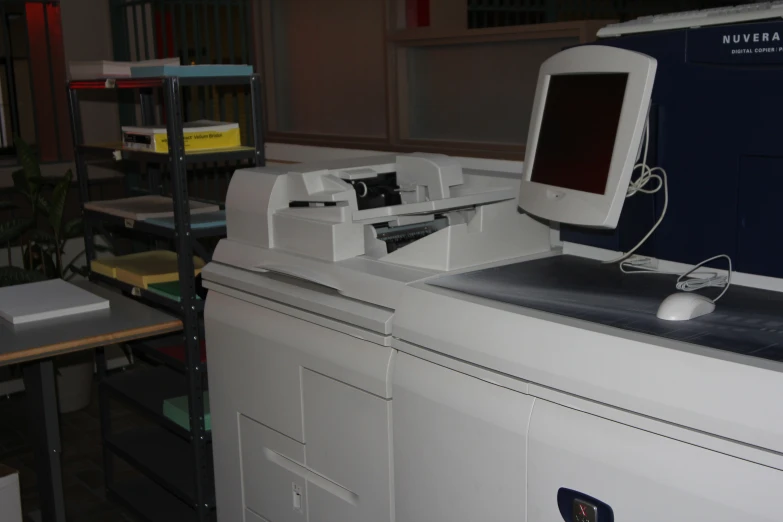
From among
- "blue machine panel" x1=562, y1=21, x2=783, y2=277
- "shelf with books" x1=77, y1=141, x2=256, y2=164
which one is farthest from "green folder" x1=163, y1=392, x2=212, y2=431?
"blue machine panel" x1=562, y1=21, x2=783, y2=277

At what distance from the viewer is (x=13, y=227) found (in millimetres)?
3494

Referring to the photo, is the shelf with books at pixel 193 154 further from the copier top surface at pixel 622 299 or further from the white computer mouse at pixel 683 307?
the white computer mouse at pixel 683 307

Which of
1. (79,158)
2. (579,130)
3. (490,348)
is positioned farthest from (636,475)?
(79,158)

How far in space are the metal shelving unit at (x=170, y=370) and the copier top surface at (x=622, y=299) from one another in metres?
1.04

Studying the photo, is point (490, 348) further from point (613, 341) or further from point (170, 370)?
point (170, 370)

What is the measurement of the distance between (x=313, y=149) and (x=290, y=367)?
179 cm

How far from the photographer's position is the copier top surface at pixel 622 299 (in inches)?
49.9

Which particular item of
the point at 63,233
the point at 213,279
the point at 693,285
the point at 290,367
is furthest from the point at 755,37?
the point at 63,233

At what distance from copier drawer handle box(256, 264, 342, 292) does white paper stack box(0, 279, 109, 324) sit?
2.74 feet

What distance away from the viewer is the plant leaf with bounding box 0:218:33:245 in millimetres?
3465

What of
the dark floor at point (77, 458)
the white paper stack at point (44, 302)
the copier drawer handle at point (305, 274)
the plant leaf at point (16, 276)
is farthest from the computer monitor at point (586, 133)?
the plant leaf at point (16, 276)

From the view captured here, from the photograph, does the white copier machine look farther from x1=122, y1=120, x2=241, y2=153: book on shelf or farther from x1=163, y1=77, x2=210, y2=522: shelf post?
x1=122, y1=120, x2=241, y2=153: book on shelf

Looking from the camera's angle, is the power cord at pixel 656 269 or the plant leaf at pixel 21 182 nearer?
the power cord at pixel 656 269

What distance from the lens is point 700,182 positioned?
1.62m
